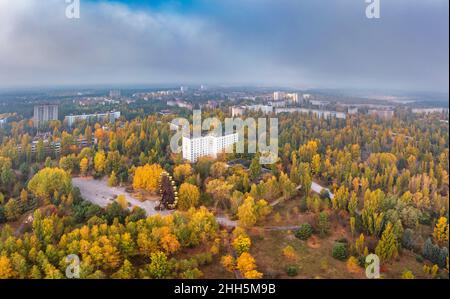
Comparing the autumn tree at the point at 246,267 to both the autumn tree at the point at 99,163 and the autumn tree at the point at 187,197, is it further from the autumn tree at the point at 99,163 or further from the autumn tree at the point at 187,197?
the autumn tree at the point at 99,163

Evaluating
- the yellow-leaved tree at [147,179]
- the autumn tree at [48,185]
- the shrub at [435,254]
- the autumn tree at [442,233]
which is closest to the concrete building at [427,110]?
the autumn tree at [442,233]

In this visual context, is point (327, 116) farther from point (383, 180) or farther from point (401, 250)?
point (401, 250)

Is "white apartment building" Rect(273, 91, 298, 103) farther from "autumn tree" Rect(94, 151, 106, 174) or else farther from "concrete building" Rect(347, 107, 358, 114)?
"autumn tree" Rect(94, 151, 106, 174)

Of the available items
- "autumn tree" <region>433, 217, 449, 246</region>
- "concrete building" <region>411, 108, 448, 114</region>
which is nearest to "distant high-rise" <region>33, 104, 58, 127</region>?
"autumn tree" <region>433, 217, 449, 246</region>

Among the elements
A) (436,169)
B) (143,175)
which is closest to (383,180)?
(436,169)

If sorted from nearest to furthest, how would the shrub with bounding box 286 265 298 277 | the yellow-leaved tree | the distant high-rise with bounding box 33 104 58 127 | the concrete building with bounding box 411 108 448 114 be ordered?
the shrub with bounding box 286 265 298 277 → the yellow-leaved tree → the concrete building with bounding box 411 108 448 114 → the distant high-rise with bounding box 33 104 58 127

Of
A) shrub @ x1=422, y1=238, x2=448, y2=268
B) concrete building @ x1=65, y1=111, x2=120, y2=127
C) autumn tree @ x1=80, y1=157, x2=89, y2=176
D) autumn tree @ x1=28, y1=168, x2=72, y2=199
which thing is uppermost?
concrete building @ x1=65, y1=111, x2=120, y2=127
